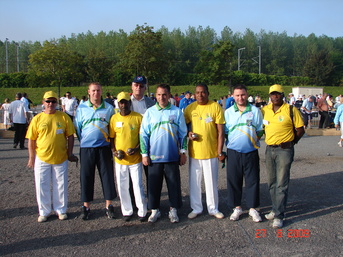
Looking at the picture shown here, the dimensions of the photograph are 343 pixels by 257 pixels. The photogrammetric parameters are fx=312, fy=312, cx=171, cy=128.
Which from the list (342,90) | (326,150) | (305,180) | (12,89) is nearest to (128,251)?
(305,180)

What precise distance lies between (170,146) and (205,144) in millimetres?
550

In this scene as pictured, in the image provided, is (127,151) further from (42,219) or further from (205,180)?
(42,219)

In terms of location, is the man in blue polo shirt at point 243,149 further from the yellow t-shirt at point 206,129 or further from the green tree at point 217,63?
the green tree at point 217,63

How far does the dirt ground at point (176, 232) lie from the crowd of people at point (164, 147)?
217mm

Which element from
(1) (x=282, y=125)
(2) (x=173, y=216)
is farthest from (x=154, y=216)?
(1) (x=282, y=125)

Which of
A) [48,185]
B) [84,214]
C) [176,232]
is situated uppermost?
[48,185]

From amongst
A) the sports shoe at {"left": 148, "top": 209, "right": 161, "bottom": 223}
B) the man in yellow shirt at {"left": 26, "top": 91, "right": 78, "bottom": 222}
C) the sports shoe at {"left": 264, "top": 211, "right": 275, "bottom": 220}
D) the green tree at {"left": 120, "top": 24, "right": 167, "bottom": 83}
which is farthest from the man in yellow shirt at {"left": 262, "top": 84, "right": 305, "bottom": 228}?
the green tree at {"left": 120, "top": 24, "right": 167, "bottom": 83}

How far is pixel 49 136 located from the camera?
4.78 meters

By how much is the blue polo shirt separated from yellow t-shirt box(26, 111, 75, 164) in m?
2.63

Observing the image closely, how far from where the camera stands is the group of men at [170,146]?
4.66 meters

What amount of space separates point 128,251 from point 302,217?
2.80m

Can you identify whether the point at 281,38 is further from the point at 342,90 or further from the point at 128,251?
the point at 128,251

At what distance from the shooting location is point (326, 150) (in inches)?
422
